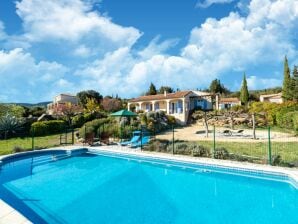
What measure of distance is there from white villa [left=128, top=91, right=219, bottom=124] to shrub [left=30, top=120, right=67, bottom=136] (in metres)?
14.6

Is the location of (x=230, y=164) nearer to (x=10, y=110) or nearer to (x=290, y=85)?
(x=10, y=110)

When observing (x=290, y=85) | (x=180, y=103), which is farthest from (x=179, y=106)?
(x=290, y=85)

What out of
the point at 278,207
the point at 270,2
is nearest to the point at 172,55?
the point at 270,2

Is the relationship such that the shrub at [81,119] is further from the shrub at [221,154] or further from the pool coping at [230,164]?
the shrub at [221,154]

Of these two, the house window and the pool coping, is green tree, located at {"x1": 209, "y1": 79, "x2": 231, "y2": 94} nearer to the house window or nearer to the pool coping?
the house window

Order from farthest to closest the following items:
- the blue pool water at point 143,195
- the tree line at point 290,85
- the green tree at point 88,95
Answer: the green tree at point 88,95 → the tree line at point 290,85 → the blue pool water at point 143,195

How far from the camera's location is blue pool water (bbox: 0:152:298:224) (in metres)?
7.08

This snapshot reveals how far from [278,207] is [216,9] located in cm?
1664

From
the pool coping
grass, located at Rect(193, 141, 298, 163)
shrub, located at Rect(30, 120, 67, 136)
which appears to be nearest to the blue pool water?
the pool coping

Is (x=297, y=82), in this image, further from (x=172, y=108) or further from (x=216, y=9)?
(x=216, y=9)

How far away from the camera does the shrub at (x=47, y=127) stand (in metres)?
26.0

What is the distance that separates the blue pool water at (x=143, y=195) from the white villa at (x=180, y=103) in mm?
21667

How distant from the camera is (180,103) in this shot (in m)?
37.1

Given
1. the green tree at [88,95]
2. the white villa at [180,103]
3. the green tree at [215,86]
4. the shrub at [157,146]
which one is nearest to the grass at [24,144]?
the shrub at [157,146]
